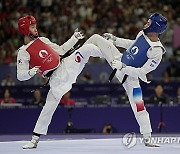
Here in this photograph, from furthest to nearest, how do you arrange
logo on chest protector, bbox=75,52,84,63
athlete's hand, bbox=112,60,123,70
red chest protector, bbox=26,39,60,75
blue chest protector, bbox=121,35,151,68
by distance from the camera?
logo on chest protector, bbox=75,52,84,63
red chest protector, bbox=26,39,60,75
blue chest protector, bbox=121,35,151,68
athlete's hand, bbox=112,60,123,70

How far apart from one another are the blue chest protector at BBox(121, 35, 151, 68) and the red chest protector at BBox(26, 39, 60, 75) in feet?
3.73

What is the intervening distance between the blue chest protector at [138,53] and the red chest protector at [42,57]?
44.8 inches

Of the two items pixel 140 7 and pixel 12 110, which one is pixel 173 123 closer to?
pixel 12 110

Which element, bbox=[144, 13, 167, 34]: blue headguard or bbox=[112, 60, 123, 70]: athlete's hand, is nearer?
bbox=[112, 60, 123, 70]: athlete's hand

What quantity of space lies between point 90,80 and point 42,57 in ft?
23.5

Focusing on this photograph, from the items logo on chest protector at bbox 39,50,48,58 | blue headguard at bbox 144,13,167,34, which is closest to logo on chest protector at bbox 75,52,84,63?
logo on chest protector at bbox 39,50,48,58

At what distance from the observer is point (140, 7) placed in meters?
20.5

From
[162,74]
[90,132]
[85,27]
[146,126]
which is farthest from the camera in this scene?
[85,27]

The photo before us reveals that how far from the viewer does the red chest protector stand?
31.8ft

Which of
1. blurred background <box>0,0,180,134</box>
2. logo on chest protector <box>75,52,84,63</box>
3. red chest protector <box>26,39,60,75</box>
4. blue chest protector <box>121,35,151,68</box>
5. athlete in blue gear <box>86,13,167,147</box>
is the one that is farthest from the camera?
blurred background <box>0,0,180,134</box>

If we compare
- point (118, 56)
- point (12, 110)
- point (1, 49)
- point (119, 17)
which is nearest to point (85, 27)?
point (119, 17)

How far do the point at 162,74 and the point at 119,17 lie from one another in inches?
136

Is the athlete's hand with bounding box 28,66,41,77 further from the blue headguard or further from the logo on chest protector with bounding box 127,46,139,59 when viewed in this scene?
the blue headguard

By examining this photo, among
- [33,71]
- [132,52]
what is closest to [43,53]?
[33,71]
